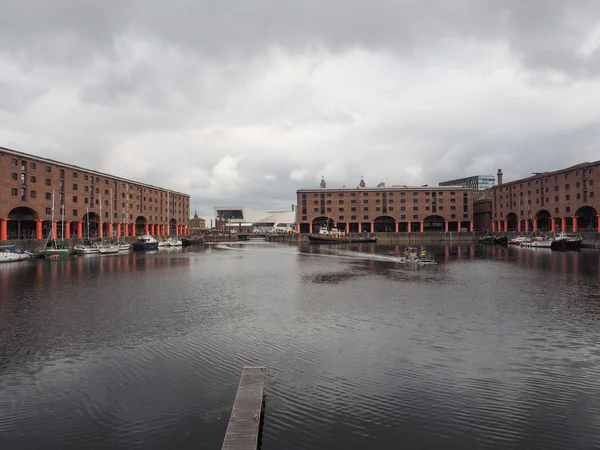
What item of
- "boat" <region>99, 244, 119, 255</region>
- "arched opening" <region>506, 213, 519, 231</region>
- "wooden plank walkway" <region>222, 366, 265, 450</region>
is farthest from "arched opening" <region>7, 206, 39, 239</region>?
"arched opening" <region>506, 213, 519, 231</region>

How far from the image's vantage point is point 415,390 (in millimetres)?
12219

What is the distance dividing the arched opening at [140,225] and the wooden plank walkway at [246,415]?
422ft

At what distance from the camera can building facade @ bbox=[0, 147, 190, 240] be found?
77.2 meters

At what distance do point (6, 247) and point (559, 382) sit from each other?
7983 centimetres

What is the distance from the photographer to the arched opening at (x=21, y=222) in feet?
271

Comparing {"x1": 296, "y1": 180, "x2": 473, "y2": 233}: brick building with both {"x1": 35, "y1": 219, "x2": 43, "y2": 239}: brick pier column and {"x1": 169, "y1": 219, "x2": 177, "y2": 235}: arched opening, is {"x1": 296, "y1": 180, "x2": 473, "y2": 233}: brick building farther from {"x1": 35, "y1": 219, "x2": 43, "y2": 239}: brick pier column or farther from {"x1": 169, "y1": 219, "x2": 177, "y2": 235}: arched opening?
{"x1": 35, "y1": 219, "x2": 43, "y2": 239}: brick pier column

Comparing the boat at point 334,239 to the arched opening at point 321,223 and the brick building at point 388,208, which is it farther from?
the brick building at point 388,208

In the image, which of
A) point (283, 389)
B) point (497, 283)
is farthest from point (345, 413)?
point (497, 283)

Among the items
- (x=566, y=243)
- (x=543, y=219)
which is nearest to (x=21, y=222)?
(x=566, y=243)

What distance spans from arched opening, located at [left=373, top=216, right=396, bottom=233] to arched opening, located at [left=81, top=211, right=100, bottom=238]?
318 ft

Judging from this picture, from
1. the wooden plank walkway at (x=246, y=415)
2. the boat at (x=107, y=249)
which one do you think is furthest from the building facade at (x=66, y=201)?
the wooden plank walkway at (x=246, y=415)

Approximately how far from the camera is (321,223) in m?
150

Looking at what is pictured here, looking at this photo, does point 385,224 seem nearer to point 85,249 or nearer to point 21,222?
point 85,249

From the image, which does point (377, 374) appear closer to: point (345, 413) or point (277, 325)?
point (345, 413)
